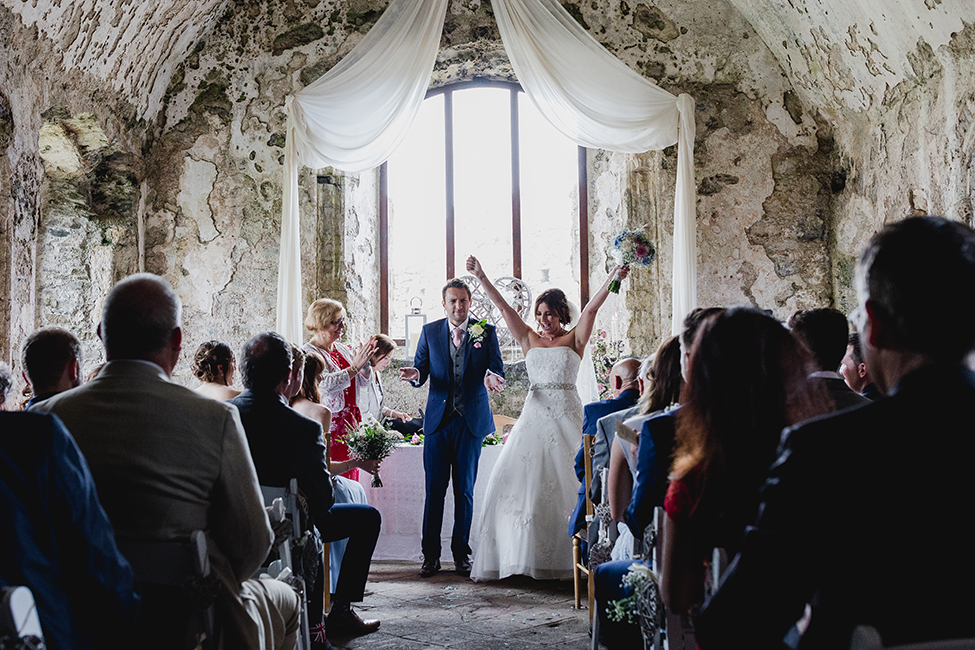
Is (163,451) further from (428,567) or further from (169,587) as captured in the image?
(428,567)

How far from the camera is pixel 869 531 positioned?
39.7 inches

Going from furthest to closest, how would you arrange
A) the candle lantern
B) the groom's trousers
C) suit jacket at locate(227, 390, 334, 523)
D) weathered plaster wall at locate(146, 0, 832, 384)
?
the candle lantern < weathered plaster wall at locate(146, 0, 832, 384) < the groom's trousers < suit jacket at locate(227, 390, 334, 523)

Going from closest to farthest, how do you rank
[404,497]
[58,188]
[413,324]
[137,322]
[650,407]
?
[137,322] < [650,407] < [404,497] < [58,188] < [413,324]

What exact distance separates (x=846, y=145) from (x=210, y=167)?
5007 millimetres

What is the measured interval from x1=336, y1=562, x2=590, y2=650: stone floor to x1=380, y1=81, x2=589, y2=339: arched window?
3.38m

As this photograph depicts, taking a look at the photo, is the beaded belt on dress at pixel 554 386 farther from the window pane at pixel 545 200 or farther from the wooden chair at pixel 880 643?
the wooden chair at pixel 880 643

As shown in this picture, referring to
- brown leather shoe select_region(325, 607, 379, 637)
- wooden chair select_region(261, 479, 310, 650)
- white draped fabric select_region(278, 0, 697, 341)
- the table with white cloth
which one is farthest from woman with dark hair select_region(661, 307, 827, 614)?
white draped fabric select_region(278, 0, 697, 341)

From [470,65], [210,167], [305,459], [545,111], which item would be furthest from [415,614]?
[470,65]

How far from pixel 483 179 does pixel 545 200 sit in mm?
618

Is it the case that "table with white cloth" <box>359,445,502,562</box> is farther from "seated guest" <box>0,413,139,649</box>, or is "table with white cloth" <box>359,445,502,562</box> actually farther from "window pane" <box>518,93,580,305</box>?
"seated guest" <box>0,413,139,649</box>

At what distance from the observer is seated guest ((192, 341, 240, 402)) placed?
368 centimetres

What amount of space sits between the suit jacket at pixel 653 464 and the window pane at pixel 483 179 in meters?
5.73

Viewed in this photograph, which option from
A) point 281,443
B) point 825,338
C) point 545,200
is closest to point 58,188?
point 545,200

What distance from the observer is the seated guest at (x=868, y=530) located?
998mm
